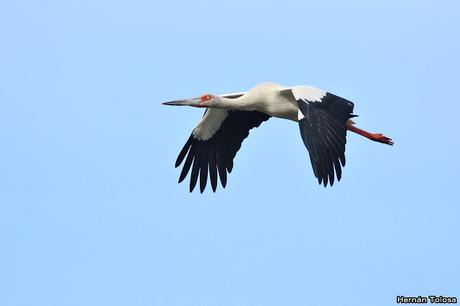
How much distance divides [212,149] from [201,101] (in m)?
1.44

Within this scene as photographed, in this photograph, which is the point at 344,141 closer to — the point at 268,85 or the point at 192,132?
the point at 268,85

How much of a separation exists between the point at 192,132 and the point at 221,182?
1.01 metres

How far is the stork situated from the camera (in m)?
12.7

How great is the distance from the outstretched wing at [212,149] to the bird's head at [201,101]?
3.29 feet

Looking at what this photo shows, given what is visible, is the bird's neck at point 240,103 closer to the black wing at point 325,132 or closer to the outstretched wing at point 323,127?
the outstretched wing at point 323,127

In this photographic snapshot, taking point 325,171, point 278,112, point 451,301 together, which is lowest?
point 451,301

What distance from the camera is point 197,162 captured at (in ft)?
54.6

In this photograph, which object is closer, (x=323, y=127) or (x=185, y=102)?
(x=323, y=127)

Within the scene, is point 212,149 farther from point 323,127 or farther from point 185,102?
point 323,127

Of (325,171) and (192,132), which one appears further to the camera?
(192,132)

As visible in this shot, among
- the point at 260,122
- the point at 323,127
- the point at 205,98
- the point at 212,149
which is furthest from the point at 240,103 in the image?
the point at 323,127

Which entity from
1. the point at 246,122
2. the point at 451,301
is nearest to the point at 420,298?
the point at 451,301

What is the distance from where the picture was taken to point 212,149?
54.5 feet

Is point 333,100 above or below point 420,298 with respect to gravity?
above
